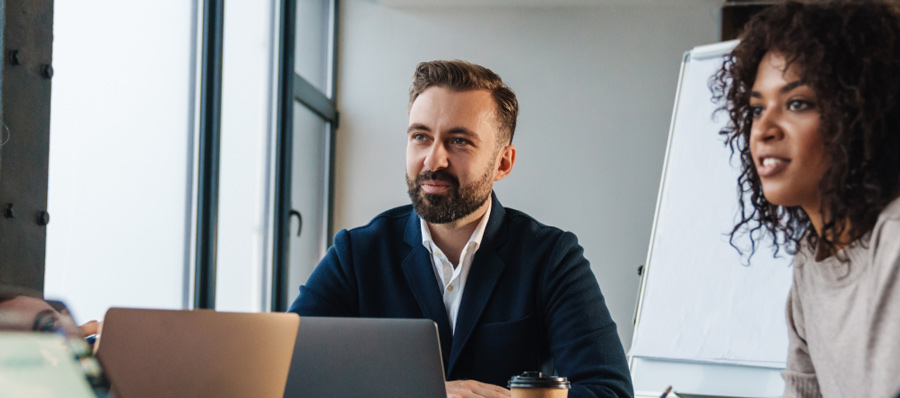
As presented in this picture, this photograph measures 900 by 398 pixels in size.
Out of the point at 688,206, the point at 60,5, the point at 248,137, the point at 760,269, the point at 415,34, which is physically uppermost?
the point at 415,34

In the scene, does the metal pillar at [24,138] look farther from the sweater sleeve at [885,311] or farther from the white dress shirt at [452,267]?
the sweater sleeve at [885,311]

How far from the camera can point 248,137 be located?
3043 millimetres

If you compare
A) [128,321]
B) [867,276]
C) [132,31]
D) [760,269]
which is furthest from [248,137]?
[867,276]

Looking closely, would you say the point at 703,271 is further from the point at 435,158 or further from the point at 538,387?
the point at 538,387

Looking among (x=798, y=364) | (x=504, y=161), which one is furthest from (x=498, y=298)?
(x=798, y=364)

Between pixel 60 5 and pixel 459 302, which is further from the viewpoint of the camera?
pixel 60 5

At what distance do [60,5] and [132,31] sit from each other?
38 centimetres

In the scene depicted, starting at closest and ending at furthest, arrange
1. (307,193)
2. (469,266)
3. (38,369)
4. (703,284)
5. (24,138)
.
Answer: (38,369) → (24,138) → (469,266) → (703,284) → (307,193)

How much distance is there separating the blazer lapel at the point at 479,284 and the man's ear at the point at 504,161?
123 mm

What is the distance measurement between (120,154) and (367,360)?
140 cm

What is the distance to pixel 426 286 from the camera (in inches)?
56.6

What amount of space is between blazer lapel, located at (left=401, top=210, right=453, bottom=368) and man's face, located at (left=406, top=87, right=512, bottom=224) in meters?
0.07

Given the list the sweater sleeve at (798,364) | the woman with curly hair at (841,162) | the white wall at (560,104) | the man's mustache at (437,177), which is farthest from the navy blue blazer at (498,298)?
the white wall at (560,104)

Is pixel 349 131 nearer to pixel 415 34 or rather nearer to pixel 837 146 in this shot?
pixel 415 34
